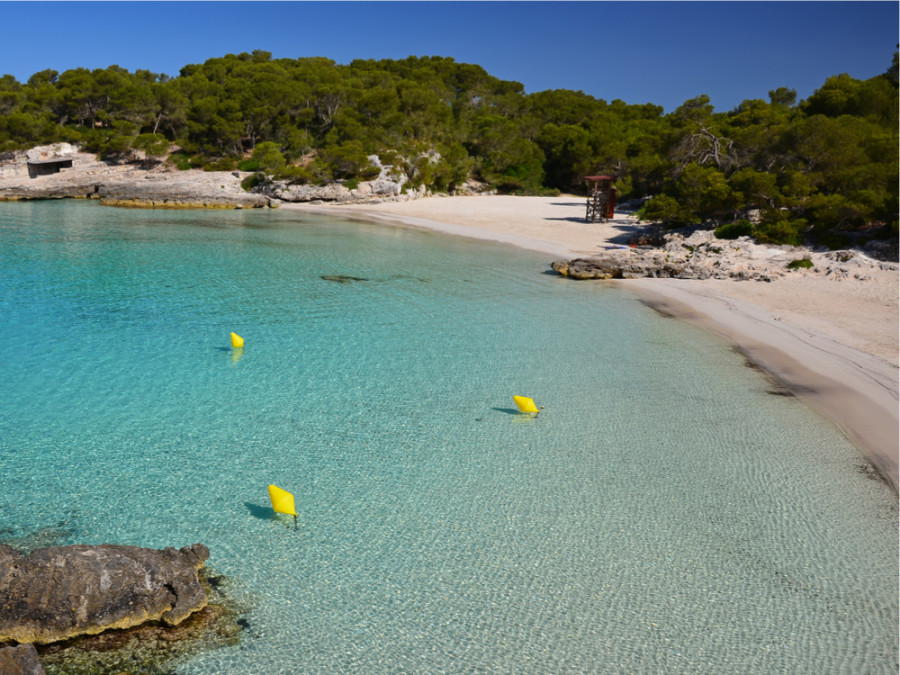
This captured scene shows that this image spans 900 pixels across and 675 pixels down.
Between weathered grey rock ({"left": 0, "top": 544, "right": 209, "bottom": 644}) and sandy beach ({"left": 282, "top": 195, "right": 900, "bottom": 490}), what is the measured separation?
8.30 meters

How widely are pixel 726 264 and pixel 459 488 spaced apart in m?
18.5

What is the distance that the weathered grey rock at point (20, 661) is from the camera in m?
3.72

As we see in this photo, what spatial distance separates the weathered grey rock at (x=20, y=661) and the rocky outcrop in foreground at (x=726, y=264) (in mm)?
19611

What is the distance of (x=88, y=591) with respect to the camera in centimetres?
449

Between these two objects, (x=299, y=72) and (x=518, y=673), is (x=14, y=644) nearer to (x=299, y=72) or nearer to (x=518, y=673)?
(x=518, y=673)

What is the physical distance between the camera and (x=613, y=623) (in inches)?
200

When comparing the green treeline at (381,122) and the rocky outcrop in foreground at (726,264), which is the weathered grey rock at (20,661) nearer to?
the rocky outcrop in foreground at (726,264)

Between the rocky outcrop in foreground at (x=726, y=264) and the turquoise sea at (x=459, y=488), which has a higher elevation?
the rocky outcrop in foreground at (x=726, y=264)

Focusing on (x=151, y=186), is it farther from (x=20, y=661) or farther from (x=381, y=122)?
(x=20, y=661)

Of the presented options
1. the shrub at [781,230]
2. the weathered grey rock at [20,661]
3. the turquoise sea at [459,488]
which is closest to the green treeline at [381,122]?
the shrub at [781,230]

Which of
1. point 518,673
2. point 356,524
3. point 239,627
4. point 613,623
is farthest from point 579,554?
point 239,627

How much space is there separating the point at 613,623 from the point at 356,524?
272cm

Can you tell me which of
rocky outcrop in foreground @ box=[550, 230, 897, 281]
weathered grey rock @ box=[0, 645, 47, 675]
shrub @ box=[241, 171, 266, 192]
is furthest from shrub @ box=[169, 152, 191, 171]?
weathered grey rock @ box=[0, 645, 47, 675]

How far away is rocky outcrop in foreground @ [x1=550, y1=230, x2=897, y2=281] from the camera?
65.9ft
